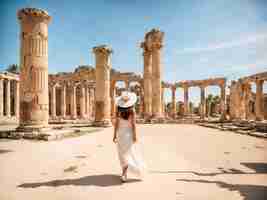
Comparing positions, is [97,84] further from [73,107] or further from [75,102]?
[75,102]

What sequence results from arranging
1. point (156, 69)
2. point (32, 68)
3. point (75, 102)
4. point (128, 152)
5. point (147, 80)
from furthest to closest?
point (75, 102), point (147, 80), point (156, 69), point (32, 68), point (128, 152)

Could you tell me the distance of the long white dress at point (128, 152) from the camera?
15.0 ft

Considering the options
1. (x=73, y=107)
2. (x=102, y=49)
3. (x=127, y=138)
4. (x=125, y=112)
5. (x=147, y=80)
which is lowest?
(x=127, y=138)

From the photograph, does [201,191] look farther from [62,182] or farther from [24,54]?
[24,54]

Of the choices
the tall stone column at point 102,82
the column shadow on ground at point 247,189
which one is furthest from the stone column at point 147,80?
the column shadow on ground at point 247,189

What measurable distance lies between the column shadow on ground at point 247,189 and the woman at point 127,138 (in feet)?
3.43

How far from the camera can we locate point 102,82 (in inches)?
863

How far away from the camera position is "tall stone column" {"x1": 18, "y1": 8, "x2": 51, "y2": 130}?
39.7ft

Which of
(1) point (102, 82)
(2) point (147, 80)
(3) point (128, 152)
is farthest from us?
(2) point (147, 80)

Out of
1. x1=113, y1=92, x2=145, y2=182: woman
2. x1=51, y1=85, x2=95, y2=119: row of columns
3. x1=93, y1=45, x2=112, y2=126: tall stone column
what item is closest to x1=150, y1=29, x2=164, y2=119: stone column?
x1=93, y1=45, x2=112, y2=126: tall stone column

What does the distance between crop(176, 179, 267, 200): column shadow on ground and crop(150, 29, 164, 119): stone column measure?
22.3 metres

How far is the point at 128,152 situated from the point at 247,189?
242cm

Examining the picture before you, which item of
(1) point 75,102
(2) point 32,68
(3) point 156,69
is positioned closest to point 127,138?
(2) point 32,68

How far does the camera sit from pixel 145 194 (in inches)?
151
